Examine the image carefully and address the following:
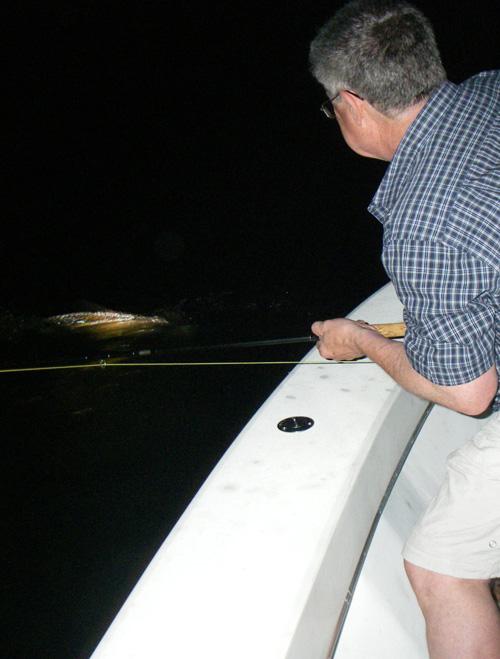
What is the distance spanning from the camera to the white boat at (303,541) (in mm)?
1048

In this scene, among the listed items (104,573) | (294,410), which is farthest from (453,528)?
(104,573)

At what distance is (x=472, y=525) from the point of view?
1373 mm

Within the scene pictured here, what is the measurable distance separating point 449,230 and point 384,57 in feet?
1.49

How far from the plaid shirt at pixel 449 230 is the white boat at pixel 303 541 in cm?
37

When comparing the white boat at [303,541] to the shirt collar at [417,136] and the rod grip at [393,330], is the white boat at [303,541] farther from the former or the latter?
the shirt collar at [417,136]

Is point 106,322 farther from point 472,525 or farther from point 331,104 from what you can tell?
point 472,525

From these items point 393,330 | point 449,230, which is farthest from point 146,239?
point 449,230

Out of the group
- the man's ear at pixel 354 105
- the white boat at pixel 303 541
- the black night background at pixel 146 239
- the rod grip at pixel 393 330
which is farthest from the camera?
the black night background at pixel 146 239

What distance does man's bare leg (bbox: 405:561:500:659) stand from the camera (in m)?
1.28

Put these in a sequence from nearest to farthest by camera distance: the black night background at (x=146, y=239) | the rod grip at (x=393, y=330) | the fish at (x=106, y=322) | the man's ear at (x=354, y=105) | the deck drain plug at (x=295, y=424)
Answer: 1. the man's ear at (x=354, y=105)
2. the deck drain plug at (x=295, y=424)
3. the rod grip at (x=393, y=330)
4. the black night background at (x=146, y=239)
5. the fish at (x=106, y=322)

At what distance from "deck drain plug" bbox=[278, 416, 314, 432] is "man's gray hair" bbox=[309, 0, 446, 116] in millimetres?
828

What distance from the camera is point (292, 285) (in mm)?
8883

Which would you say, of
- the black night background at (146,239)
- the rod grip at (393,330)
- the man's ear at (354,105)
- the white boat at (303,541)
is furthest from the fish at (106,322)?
the man's ear at (354,105)

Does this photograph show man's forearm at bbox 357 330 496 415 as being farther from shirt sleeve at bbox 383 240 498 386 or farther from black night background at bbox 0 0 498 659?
black night background at bbox 0 0 498 659
